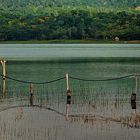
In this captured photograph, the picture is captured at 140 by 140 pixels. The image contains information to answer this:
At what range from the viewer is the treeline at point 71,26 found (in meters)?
149

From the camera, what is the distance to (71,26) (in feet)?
516

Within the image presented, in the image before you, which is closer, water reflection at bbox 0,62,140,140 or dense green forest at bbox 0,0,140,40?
water reflection at bbox 0,62,140,140

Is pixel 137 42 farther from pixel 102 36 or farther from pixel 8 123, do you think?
pixel 8 123

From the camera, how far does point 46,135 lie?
18781 mm

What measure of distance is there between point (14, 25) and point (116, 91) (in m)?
122

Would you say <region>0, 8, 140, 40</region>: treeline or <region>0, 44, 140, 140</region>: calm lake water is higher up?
<region>0, 8, 140, 40</region>: treeline

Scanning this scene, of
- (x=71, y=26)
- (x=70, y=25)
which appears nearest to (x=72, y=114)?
(x=71, y=26)

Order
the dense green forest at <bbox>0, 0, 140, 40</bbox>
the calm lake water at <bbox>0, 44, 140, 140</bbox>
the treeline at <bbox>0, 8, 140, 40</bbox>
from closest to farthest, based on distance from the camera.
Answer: the calm lake water at <bbox>0, 44, 140, 140</bbox> < the treeline at <bbox>0, 8, 140, 40</bbox> < the dense green forest at <bbox>0, 0, 140, 40</bbox>

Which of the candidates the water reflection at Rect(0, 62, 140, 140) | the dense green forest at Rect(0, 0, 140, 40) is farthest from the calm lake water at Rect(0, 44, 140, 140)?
the dense green forest at Rect(0, 0, 140, 40)

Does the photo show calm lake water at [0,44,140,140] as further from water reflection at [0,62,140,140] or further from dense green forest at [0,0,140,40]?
→ dense green forest at [0,0,140,40]

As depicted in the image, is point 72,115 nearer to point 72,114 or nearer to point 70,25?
point 72,114

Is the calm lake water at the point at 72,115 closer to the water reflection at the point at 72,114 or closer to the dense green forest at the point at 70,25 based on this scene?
the water reflection at the point at 72,114

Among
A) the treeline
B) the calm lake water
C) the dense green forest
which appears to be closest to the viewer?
the calm lake water

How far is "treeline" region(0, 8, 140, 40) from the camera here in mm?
149125
